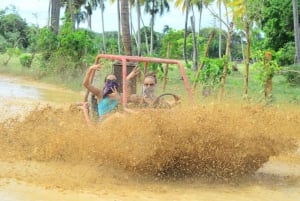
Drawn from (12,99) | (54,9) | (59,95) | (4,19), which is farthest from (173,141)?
(4,19)

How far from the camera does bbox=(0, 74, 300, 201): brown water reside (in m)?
6.64

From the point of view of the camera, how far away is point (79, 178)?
6965mm

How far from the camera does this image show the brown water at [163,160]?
6.64m

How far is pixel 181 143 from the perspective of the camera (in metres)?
6.81

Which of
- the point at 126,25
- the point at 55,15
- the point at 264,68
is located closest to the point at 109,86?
the point at 264,68

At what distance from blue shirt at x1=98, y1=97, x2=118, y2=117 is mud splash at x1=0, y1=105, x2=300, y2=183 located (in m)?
0.28

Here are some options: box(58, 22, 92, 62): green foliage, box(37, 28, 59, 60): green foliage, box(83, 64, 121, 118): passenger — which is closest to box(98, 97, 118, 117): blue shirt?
box(83, 64, 121, 118): passenger

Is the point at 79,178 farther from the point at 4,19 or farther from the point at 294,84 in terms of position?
the point at 4,19

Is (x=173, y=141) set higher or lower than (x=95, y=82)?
lower

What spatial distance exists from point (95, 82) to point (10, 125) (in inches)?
61.3

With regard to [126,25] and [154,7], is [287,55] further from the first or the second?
[154,7]

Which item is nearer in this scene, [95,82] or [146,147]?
[146,147]

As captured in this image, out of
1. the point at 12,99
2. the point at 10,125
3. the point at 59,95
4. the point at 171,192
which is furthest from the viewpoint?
the point at 59,95

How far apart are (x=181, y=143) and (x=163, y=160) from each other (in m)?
0.29
